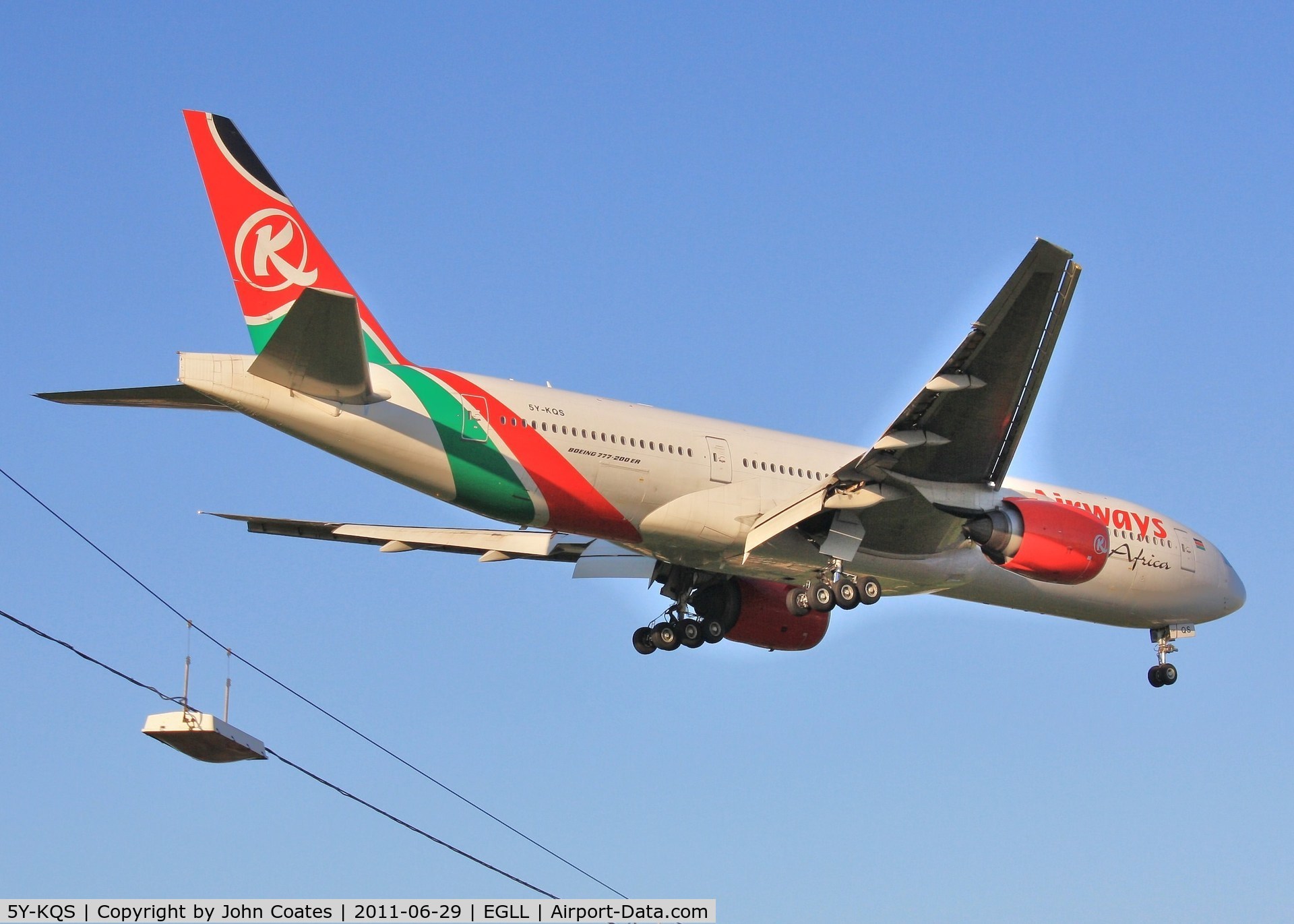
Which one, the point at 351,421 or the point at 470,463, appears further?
the point at 470,463

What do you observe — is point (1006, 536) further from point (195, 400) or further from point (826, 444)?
point (195, 400)

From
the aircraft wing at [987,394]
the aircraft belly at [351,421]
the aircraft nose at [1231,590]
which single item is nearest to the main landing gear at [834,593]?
the aircraft wing at [987,394]

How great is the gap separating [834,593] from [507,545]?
6557 millimetres

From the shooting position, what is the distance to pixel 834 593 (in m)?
26.7

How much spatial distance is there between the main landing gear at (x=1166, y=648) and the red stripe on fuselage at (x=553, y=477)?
40.4 feet

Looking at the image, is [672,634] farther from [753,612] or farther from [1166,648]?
[1166,648]

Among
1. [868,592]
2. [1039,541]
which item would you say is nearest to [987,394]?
[1039,541]

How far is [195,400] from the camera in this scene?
76.7 feet

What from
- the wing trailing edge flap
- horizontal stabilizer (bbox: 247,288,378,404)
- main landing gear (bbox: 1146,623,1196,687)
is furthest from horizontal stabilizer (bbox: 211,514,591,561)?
main landing gear (bbox: 1146,623,1196,687)

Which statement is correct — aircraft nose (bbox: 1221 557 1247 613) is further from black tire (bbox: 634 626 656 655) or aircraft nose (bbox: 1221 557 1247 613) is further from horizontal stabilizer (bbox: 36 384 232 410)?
horizontal stabilizer (bbox: 36 384 232 410)

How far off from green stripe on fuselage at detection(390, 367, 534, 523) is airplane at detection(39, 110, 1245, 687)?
0.03 metres

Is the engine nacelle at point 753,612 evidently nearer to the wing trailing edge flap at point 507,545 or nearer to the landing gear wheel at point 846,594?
the wing trailing edge flap at point 507,545

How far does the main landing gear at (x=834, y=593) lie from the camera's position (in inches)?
1051

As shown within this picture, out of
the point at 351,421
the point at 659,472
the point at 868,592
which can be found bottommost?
the point at 868,592
